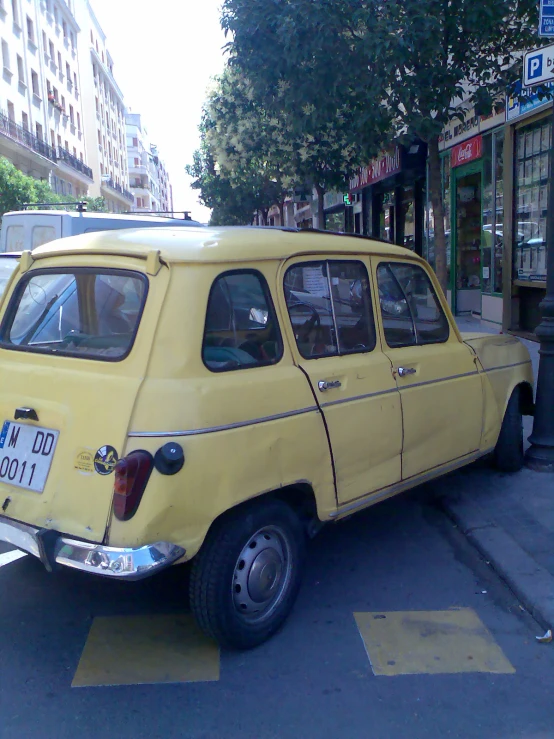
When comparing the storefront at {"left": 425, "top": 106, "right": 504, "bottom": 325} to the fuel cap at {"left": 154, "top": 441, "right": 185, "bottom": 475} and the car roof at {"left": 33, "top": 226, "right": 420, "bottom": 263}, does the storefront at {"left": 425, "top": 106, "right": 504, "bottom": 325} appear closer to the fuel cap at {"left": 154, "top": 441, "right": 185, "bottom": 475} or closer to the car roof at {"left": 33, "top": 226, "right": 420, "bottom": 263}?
the car roof at {"left": 33, "top": 226, "right": 420, "bottom": 263}

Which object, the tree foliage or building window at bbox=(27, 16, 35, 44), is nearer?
the tree foliage

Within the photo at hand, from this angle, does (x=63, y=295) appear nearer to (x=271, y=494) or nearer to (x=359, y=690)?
(x=271, y=494)

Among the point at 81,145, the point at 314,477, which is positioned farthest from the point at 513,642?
the point at 81,145

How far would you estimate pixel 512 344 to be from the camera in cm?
555

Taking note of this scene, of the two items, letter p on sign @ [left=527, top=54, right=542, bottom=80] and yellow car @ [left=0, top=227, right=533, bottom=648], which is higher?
letter p on sign @ [left=527, top=54, right=542, bottom=80]

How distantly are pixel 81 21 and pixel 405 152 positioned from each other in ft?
169

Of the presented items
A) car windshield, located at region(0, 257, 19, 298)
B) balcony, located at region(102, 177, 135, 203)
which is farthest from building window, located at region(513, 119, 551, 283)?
balcony, located at region(102, 177, 135, 203)

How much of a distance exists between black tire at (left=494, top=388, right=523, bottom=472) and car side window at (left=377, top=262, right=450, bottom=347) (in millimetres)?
1069

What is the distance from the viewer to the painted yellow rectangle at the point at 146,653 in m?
3.23

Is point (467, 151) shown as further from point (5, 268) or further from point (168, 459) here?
point (168, 459)

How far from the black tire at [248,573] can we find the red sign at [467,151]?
1165cm

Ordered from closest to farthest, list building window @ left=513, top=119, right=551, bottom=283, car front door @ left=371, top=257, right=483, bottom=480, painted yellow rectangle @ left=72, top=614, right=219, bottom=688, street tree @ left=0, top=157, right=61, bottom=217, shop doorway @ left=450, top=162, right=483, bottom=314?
painted yellow rectangle @ left=72, top=614, right=219, bottom=688 → car front door @ left=371, top=257, right=483, bottom=480 → building window @ left=513, top=119, right=551, bottom=283 → shop doorway @ left=450, top=162, right=483, bottom=314 → street tree @ left=0, top=157, right=61, bottom=217

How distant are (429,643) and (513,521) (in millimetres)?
1605

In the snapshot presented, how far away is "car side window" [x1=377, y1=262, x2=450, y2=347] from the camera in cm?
440
